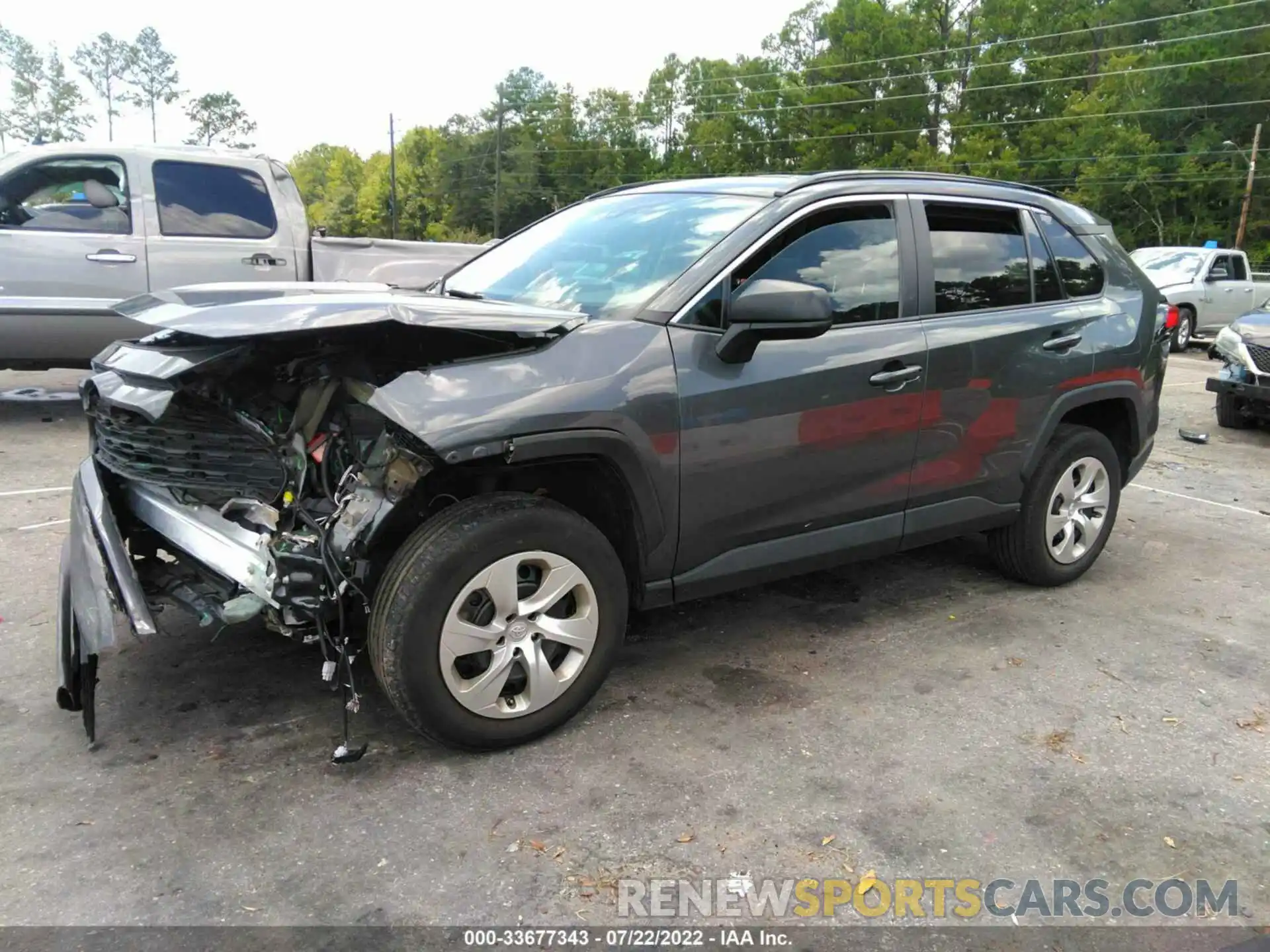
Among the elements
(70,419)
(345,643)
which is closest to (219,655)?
(345,643)

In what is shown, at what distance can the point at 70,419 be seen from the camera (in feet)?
25.8

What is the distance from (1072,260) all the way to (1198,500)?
10.5ft

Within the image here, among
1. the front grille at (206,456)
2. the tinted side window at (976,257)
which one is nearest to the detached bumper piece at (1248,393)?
the tinted side window at (976,257)

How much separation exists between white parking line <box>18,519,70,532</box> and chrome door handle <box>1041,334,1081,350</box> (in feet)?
16.4

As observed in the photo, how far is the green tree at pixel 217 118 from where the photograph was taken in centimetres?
9131

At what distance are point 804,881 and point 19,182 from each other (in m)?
7.80

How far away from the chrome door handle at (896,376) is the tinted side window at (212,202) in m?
6.13

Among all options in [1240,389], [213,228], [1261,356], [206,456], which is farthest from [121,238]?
[1261,356]

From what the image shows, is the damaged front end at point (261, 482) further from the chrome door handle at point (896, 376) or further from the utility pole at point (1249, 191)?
the utility pole at point (1249, 191)

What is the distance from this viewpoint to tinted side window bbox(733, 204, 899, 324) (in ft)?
11.6

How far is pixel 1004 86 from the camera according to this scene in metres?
55.3

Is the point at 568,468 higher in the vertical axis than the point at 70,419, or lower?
higher

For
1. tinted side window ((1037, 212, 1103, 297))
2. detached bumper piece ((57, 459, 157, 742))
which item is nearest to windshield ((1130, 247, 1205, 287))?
tinted side window ((1037, 212, 1103, 297))

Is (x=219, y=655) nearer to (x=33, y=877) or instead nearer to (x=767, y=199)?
(x=33, y=877)
